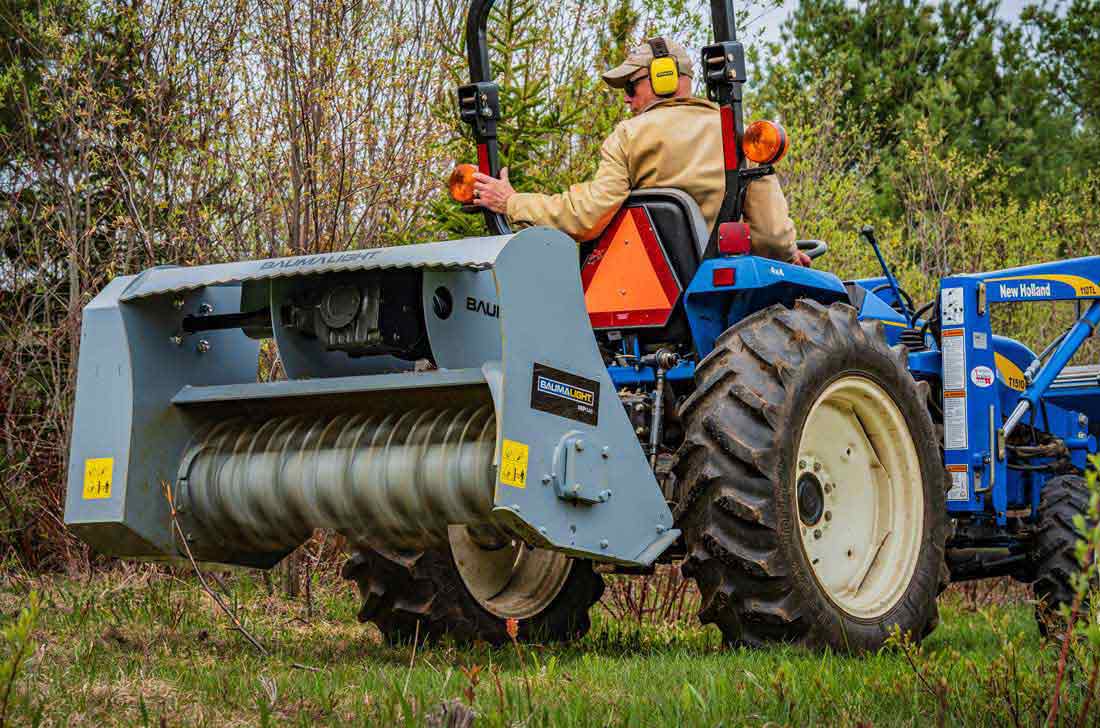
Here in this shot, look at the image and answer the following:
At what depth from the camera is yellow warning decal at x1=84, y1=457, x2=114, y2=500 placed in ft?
16.5

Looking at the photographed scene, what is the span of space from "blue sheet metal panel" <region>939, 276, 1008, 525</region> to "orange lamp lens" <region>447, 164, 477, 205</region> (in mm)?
2216

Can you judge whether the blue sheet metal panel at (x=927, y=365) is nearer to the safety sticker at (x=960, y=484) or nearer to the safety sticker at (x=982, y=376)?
the safety sticker at (x=982, y=376)

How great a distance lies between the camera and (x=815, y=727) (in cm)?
349

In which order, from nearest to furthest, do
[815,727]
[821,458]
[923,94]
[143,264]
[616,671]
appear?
[815,727] → [616,671] → [821,458] → [143,264] → [923,94]

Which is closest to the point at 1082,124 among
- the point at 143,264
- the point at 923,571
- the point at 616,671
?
the point at 143,264

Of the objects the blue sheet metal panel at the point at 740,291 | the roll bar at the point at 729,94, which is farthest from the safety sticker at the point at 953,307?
the roll bar at the point at 729,94

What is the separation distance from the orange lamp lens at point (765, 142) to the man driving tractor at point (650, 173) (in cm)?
31

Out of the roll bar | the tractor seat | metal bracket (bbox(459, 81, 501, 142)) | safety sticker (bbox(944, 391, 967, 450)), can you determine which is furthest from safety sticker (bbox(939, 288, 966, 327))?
metal bracket (bbox(459, 81, 501, 142))

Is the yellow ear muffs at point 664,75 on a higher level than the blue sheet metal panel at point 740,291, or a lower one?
higher

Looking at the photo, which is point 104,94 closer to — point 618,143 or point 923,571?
point 618,143

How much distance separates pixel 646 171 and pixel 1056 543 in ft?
9.18

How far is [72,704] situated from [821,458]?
2.92 metres

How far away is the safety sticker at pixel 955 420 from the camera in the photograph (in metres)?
6.29

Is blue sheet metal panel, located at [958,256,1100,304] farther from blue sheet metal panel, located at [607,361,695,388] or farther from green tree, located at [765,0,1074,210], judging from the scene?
green tree, located at [765,0,1074,210]
